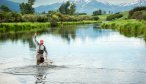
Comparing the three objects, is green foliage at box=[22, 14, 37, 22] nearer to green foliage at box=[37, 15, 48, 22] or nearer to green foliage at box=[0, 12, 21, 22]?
green foliage at box=[37, 15, 48, 22]

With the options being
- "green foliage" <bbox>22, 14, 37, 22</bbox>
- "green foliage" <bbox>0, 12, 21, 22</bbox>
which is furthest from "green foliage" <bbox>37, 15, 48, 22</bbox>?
"green foliage" <bbox>0, 12, 21, 22</bbox>

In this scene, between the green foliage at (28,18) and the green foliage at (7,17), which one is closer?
the green foliage at (7,17)

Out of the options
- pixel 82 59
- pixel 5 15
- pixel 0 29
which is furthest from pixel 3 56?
pixel 5 15

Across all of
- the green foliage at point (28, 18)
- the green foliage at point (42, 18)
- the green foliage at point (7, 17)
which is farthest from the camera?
the green foliage at point (42, 18)

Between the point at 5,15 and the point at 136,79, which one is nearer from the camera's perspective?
the point at 136,79

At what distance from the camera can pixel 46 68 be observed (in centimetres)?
2986

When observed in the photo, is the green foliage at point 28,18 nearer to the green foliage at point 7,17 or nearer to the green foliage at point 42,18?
the green foliage at point 42,18

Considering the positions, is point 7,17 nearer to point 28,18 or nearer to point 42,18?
point 28,18

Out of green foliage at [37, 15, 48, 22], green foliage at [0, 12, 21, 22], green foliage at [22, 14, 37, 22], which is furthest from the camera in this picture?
green foliage at [37, 15, 48, 22]

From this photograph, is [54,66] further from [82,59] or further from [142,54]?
[142,54]

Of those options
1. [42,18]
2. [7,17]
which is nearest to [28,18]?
[42,18]

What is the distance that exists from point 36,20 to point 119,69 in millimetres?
136770

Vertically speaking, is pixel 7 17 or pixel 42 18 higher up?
pixel 7 17

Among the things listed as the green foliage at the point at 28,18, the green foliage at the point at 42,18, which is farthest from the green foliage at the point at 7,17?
the green foliage at the point at 42,18
